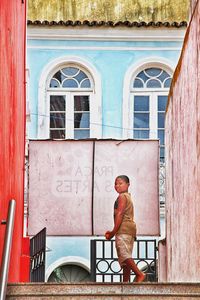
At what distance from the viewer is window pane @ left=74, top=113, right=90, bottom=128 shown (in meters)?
18.8

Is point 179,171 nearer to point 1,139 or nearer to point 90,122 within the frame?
point 1,139

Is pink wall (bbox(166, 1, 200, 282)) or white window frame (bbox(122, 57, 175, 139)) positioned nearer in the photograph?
pink wall (bbox(166, 1, 200, 282))

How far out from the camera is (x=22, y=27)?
12.4m

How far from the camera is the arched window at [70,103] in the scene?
18691 mm

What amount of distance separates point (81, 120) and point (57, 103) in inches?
23.0

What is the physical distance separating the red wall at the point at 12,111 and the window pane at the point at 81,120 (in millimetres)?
6137

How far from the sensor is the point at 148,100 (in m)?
18.8

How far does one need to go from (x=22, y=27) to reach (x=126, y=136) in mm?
6564

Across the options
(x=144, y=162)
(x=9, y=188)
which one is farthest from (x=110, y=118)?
(x=9, y=188)

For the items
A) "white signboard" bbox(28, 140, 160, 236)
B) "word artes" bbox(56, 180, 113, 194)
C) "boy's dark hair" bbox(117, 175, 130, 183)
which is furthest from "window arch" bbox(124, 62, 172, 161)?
"boy's dark hair" bbox(117, 175, 130, 183)

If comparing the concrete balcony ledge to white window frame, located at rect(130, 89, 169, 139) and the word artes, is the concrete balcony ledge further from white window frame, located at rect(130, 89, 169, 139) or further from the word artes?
white window frame, located at rect(130, 89, 169, 139)

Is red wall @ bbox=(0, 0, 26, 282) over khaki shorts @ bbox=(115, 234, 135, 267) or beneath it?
over

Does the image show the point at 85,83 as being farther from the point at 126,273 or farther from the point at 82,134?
the point at 126,273

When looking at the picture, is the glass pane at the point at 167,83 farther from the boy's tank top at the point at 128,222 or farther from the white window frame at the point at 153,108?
the boy's tank top at the point at 128,222
